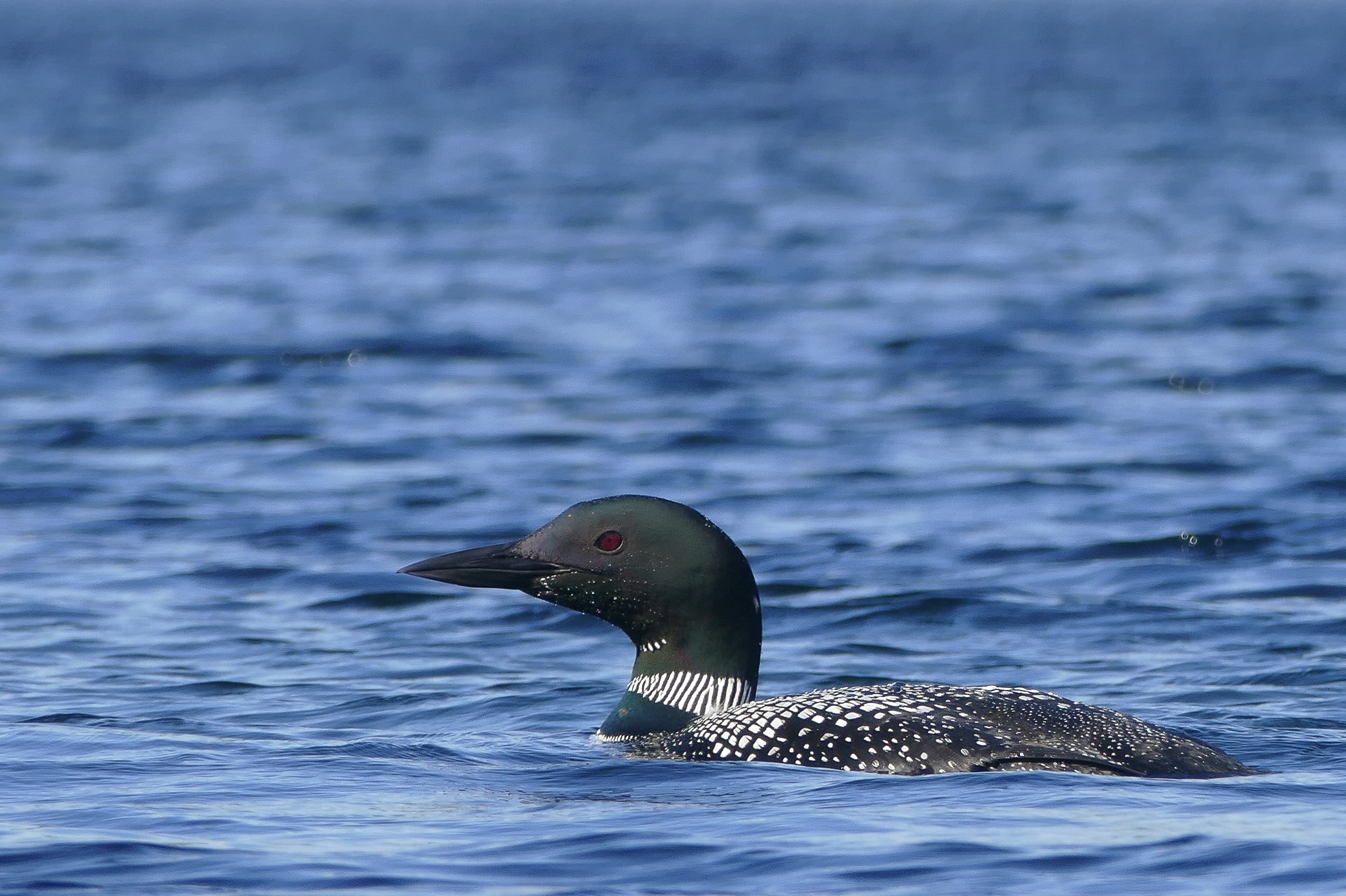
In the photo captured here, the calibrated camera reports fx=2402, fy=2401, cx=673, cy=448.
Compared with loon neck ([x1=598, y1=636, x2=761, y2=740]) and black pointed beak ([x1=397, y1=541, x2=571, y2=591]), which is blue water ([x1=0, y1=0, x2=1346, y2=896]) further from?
black pointed beak ([x1=397, y1=541, x2=571, y2=591])

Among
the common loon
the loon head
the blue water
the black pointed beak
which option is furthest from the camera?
the black pointed beak

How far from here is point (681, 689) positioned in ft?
22.5

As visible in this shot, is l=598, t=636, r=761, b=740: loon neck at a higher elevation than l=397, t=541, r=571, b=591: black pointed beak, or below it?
below

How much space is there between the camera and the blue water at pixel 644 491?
570cm

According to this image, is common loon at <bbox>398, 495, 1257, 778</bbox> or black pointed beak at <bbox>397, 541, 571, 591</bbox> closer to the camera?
common loon at <bbox>398, 495, 1257, 778</bbox>

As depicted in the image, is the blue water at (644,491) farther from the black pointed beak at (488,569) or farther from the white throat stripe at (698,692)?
the black pointed beak at (488,569)

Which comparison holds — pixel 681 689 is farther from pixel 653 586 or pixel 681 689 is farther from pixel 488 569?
pixel 488 569

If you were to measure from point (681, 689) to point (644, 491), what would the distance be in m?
4.41

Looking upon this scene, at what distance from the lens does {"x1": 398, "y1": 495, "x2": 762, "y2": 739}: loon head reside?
676 centimetres

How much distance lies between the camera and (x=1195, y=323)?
16.2 metres

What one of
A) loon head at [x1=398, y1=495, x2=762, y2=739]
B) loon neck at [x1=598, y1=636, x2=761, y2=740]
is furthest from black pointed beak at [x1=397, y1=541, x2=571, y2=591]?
loon neck at [x1=598, y1=636, x2=761, y2=740]

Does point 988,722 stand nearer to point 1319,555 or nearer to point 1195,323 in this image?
point 1319,555

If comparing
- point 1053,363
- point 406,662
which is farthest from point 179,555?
point 1053,363

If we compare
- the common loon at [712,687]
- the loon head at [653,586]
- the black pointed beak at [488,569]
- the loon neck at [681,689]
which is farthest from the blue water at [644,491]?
the black pointed beak at [488,569]
